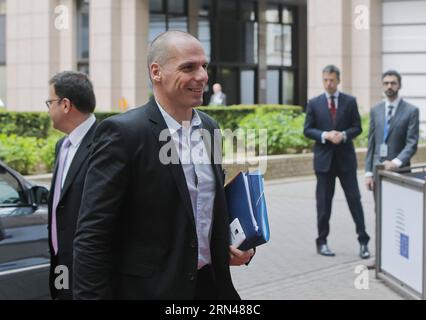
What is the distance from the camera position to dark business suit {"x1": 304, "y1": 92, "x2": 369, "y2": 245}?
367 inches

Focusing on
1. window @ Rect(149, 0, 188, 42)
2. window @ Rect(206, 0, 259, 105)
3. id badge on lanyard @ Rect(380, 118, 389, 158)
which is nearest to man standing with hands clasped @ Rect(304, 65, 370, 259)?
id badge on lanyard @ Rect(380, 118, 389, 158)

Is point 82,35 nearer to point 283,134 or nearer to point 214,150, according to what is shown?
point 283,134

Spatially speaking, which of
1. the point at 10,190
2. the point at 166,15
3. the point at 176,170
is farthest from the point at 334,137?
the point at 166,15

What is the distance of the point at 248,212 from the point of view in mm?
3508

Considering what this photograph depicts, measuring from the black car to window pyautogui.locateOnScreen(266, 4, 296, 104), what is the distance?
96.7ft

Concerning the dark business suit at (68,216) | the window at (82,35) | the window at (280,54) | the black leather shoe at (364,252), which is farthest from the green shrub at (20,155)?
the window at (280,54)

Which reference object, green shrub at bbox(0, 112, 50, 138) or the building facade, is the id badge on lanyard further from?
the building facade

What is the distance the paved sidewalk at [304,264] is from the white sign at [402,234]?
27cm

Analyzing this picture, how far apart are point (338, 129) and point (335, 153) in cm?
27

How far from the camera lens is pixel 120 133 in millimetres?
3301

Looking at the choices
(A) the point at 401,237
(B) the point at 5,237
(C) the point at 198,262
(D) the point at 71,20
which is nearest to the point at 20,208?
(B) the point at 5,237

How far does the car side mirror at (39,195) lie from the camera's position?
5.53 metres

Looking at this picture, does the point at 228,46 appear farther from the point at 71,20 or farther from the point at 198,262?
the point at 198,262

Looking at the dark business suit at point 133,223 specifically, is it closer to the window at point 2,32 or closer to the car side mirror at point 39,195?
the car side mirror at point 39,195
